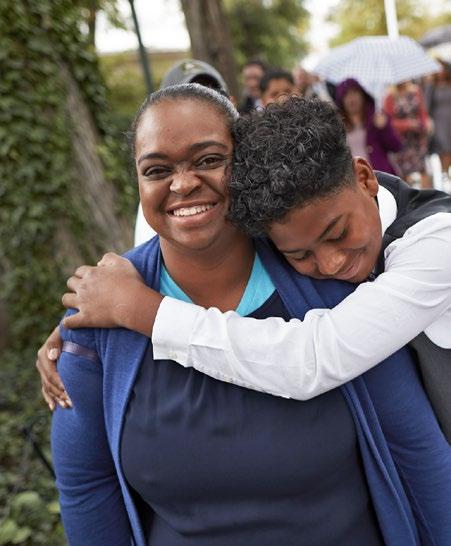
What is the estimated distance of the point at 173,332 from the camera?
137 cm

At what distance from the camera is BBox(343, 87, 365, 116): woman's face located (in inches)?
218

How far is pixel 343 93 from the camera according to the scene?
221 inches

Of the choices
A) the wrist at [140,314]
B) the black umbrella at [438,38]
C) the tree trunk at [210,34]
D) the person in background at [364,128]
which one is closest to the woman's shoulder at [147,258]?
the wrist at [140,314]

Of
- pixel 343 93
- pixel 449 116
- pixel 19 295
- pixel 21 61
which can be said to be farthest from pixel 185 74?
pixel 449 116

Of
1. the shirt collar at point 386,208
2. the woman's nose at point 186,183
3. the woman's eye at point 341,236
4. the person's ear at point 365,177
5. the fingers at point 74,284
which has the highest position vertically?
the woman's nose at point 186,183

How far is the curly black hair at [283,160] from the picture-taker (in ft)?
4.25

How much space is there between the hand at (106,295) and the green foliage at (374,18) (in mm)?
32549

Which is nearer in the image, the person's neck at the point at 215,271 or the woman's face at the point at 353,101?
the person's neck at the point at 215,271

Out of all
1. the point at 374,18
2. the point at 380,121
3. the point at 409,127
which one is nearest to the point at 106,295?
the point at 380,121

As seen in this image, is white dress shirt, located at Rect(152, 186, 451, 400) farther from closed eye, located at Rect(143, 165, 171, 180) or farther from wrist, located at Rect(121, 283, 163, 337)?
closed eye, located at Rect(143, 165, 171, 180)

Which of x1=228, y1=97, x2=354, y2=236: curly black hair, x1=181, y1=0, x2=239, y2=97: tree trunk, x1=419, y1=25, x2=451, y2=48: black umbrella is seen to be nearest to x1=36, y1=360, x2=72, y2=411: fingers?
x1=228, y1=97, x2=354, y2=236: curly black hair

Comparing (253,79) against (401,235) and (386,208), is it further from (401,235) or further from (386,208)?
(401,235)

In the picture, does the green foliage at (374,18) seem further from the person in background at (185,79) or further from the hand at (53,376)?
the hand at (53,376)

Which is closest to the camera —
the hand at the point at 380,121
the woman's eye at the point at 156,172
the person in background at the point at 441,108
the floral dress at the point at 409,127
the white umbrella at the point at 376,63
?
the woman's eye at the point at 156,172
